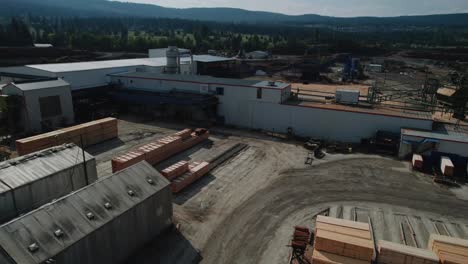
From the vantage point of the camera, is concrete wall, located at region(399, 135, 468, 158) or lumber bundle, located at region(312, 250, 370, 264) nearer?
lumber bundle, located at region(312, 250, 370, 264)

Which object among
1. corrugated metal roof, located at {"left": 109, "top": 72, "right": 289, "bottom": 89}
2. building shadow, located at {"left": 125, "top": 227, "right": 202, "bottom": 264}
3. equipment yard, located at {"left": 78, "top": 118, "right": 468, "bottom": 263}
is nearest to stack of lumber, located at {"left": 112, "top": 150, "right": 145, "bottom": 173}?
equipment yard, located at {"left": 78, "top": 118, "right": 468, "bottom": 263}

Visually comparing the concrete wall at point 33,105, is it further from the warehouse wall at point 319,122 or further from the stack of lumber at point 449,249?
the stack of lumber at point 449,249

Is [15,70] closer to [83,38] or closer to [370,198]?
[370,198]

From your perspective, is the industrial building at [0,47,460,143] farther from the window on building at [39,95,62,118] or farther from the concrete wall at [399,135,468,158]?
the window on building at [39,95,62,118]

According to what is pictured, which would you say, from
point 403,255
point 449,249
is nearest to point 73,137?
point 403,255

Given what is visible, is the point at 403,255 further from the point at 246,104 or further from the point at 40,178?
the point at 246,104
